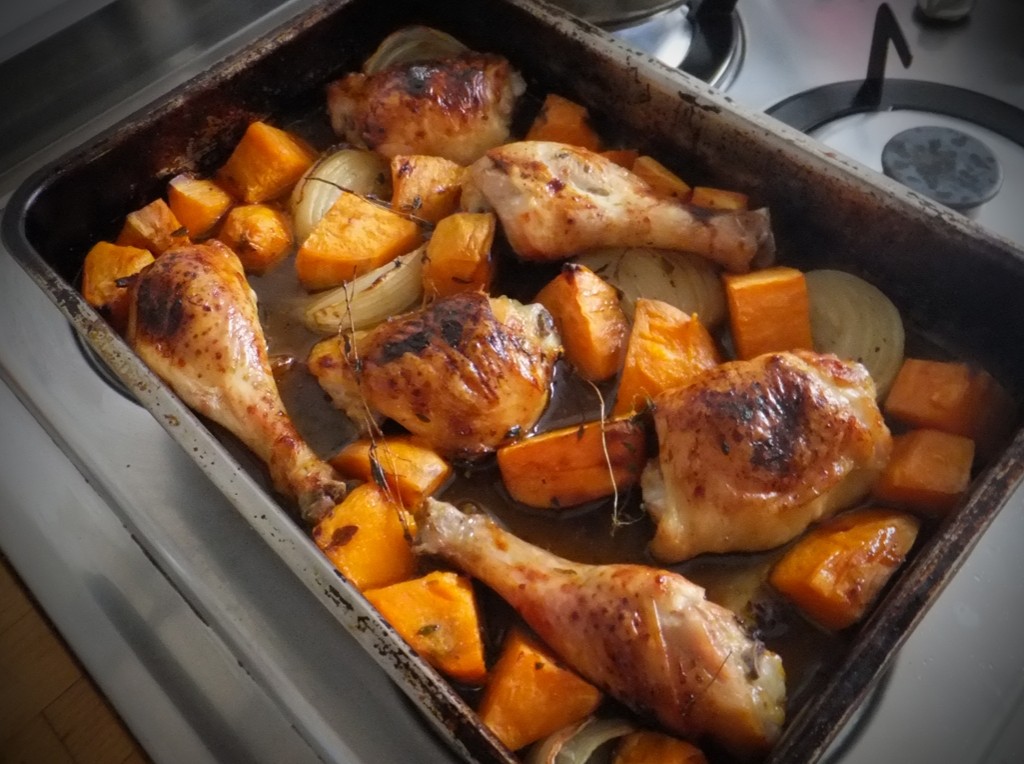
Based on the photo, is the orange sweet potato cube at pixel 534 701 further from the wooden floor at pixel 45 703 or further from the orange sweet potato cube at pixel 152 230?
the orange sweet potato cube at pixel 152 230

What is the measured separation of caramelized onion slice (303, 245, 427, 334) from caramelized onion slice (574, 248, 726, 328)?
296 mm

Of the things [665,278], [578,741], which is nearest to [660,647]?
[578,741]

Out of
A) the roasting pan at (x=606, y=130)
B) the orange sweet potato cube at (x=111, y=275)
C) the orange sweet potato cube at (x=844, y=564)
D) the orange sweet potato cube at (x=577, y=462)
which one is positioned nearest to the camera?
the roasting pan at (x=606, y=130)

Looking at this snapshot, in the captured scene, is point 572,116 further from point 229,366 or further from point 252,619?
point 252,619

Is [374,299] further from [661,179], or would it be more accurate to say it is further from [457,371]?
[661,179]

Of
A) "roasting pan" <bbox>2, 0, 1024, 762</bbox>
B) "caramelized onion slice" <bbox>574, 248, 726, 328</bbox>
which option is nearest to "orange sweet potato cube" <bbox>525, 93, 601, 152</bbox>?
"roasting pan" <bbox>2, 0, 1024, 762</bbox>

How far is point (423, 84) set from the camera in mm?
1619

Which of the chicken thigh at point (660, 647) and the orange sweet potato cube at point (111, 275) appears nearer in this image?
the chicken thigh at point (660, 647)

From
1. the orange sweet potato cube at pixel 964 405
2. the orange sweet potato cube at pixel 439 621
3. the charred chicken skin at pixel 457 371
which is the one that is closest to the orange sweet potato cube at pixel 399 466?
the charred chicken skin at pixel 457 371

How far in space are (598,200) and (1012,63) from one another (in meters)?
1.07

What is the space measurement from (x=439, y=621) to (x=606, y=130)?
0.97 m

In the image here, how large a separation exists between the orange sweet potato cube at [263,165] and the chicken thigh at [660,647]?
918mm

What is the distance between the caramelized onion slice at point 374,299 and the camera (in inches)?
58.4

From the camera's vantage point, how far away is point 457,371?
1.29 metres
